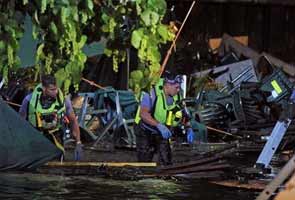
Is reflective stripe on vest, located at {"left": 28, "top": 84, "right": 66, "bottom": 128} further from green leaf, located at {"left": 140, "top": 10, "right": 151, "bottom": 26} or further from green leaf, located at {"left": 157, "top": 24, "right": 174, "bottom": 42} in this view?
green leaf, located at {"left": 140, "top": 10, "right": 151, "bottom": 26}

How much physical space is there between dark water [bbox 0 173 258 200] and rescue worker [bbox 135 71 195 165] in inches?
43.0

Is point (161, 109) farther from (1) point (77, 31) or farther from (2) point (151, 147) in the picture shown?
(1) point (77, 31)

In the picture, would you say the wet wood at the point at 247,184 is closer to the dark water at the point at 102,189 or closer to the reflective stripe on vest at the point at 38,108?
the dark water at the point at 102,189

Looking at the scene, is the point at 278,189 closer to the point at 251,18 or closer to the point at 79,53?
the point at 79,53

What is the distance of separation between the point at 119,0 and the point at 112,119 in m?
12.9

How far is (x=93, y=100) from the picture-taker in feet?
59.1

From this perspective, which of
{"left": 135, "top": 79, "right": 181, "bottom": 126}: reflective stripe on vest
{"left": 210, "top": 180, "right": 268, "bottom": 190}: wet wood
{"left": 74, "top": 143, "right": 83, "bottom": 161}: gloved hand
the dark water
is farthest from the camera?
{"left": 135, "top": 79, "right": 181, "bottom": 126}: reflective stripe on vest

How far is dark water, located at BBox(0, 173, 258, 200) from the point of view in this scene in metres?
9.20

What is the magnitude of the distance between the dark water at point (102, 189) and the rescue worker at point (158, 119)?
1.09 m

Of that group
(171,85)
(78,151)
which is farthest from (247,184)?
(78,151)

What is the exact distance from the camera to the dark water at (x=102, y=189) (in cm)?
920

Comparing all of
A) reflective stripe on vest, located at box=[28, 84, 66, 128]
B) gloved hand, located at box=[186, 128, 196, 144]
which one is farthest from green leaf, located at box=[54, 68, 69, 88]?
gloved hand, located at box=[186, 128, 196, 144]

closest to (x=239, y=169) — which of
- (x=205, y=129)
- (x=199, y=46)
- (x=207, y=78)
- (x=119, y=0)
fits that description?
(x=205, y=129)

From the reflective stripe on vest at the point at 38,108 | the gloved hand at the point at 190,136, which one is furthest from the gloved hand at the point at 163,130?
the gloved hand at the point at 190,136
